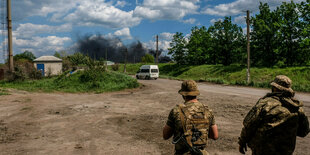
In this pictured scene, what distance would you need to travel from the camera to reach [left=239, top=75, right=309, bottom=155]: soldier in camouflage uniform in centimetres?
300

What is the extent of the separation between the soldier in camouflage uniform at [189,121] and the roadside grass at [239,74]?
20.3 metres

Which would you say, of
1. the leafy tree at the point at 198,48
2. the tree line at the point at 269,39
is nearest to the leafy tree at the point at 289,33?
the tree line at the point at 269,39

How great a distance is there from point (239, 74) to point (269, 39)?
821 centimetres

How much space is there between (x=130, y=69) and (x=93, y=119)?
187 feet

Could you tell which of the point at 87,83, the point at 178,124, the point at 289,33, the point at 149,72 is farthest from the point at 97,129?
the point at 289,33

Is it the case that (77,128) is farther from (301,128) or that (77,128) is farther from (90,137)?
(301,128)

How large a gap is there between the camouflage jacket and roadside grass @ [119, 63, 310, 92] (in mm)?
19360

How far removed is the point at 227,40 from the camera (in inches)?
1860

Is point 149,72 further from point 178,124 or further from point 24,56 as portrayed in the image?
point 24,56

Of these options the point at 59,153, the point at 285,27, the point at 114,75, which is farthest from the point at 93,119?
the point at 285,27

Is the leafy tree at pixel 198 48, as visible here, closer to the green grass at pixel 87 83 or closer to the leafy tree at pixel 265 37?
the leafy tree at pixel 265 37

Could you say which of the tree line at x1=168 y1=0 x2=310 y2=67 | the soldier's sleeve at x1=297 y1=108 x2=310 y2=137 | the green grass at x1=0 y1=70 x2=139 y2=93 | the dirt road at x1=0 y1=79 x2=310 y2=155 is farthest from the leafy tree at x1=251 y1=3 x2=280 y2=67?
the soldier's sleeve at x1=297 y1=108 x2=310 y2=137

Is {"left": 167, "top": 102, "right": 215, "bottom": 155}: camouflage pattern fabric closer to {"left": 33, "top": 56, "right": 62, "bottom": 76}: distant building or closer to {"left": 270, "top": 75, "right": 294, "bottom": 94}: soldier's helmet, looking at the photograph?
{"left": 270, "top": 75, "right": 294, "bottom": 94}: soldier's helmet

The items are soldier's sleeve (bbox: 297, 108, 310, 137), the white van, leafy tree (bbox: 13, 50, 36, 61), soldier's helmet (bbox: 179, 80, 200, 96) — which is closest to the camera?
soldier's helmet (bbox: 179, 80, 200, 96)
